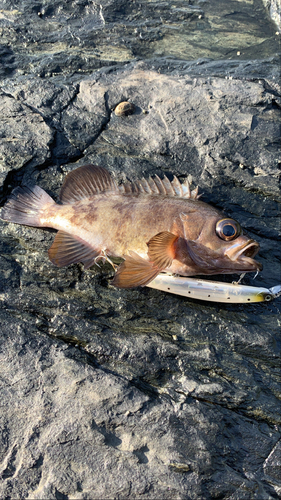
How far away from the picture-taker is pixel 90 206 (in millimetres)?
5184

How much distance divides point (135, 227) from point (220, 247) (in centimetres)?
102

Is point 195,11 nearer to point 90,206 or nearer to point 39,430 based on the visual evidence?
point 90,206

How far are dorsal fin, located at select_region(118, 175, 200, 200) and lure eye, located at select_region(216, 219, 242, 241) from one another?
0.64 m

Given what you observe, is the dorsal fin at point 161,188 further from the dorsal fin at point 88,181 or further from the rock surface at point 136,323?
the rock surface at point 136,323

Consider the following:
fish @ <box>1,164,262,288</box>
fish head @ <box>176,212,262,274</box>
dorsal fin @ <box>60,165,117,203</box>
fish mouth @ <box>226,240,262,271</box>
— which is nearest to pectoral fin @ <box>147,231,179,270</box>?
fish @ <box>1,164,262,288</box>

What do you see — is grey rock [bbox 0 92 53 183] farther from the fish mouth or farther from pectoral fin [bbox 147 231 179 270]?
the fish mouth

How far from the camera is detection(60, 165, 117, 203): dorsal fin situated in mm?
5336

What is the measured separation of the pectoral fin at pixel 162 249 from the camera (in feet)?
15.0

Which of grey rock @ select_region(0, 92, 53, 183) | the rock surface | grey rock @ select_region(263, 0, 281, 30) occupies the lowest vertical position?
the rock surface

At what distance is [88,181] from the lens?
5344 millimetres

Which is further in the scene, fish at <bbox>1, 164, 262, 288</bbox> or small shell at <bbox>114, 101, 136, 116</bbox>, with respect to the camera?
small shell at <bbox>114, 101, 136, 116</bbox>

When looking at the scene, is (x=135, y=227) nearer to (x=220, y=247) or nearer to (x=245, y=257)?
(x=220, y=247)

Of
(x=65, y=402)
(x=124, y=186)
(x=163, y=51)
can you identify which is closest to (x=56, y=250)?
(x=124, y=186)

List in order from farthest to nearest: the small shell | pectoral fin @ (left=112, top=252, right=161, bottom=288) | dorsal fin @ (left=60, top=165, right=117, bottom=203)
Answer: the small shell < dorsal fin @ (left=60, top=165, right=117, bottom=203) < pectoral fin @ (left=112, top=252, right=161, bottom=288)
